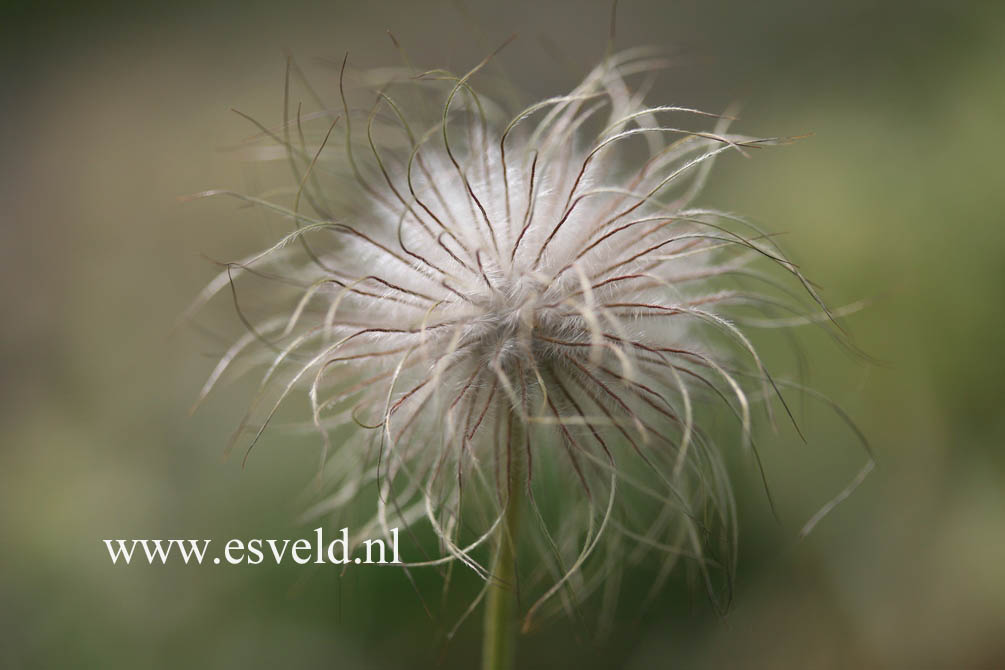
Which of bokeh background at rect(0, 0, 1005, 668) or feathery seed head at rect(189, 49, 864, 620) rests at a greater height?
feathery seed head at rect(189, 49, 864, 620)

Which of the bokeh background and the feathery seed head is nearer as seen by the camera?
the feathery seed head

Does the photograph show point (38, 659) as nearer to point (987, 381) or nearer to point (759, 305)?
point (759, 305)

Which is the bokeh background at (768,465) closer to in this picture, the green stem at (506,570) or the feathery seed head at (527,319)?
the feathery seed head at (527,319)

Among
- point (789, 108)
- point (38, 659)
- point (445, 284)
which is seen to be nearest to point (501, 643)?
point (445, 284)

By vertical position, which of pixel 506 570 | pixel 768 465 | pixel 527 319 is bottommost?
pixel 768 465

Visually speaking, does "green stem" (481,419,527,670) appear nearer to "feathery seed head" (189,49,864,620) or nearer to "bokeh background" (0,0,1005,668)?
"feathery seed head" (189,49,864,620)

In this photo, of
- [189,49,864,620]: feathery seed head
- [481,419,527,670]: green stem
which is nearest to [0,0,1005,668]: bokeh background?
[189,49,864,620]: feathery seed head

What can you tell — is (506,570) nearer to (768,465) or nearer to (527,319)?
(527,319)

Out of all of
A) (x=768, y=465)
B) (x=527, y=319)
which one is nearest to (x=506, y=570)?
(x=527, y=319)
